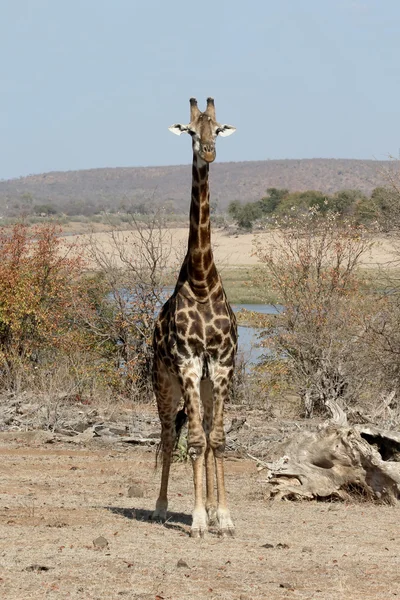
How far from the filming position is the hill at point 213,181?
6230 inches

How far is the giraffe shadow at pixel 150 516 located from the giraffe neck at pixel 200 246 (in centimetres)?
218

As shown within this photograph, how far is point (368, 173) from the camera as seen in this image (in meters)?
163

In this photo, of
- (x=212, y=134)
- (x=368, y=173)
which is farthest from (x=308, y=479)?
(x=368, y=173)

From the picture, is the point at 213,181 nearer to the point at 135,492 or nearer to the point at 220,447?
the point at 135,492

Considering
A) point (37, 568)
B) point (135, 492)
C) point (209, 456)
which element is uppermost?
point (209, 456)

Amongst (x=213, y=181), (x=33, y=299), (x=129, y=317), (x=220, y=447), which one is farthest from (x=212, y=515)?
(x=213, y=181)

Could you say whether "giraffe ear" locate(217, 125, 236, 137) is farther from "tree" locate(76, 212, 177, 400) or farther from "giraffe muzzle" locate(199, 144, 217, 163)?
"tree" locate(76, 212, 177, 400)

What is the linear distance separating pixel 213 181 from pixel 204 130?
529 feet

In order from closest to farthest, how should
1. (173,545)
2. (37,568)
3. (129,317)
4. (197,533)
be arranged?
(37,568)
(173,545)
(197,533)
(129,317)

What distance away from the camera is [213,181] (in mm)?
170250

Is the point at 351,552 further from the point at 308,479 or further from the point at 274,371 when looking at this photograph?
the point at 274,371

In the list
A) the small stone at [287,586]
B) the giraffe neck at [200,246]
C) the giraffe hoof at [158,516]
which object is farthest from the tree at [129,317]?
the small stone at [287,586]

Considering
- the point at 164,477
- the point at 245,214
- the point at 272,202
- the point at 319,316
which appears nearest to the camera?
the point at 164,477

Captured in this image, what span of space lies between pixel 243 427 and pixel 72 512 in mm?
6666
